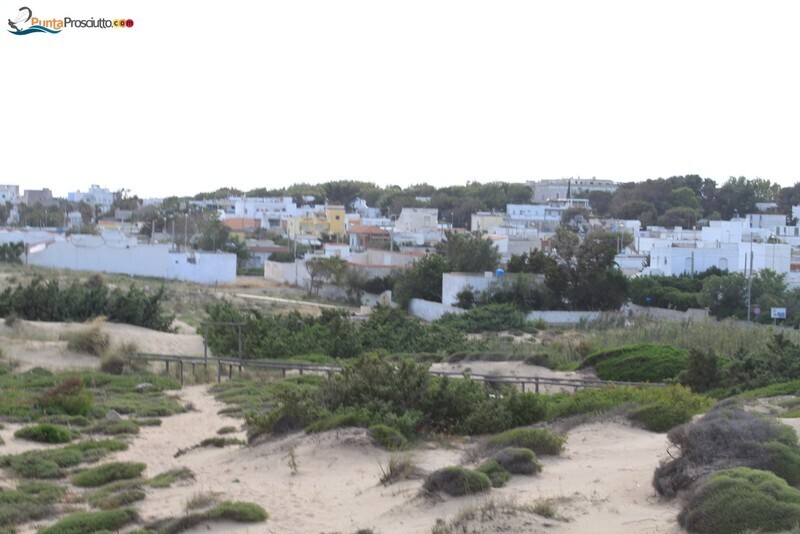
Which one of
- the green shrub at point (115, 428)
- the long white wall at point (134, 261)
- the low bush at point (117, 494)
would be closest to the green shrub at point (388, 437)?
the low bush at point (117, 494)

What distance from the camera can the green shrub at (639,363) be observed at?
83.1 ft

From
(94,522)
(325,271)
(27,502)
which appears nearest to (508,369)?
(27,502)

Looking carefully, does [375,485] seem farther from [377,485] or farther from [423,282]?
[423,282]

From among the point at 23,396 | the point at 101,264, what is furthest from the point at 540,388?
the point at 101,264

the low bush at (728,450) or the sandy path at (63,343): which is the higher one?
the low bush at (728,450)

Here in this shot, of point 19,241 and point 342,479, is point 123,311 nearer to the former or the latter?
point 342,479

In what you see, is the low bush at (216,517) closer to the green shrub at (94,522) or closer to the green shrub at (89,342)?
the green shrub at (94,522)

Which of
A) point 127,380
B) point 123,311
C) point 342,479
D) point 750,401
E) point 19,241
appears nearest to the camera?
point 342,479

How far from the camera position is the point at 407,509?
34.9 ft

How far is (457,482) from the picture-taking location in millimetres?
10750

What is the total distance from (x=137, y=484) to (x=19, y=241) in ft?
195

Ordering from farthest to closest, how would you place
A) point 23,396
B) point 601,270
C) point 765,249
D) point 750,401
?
point 765,249
point 601,270
point 23,396
point 750,401

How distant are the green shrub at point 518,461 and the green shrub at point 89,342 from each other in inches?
706

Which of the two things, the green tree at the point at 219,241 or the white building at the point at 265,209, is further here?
the white building at the point at 265,209
